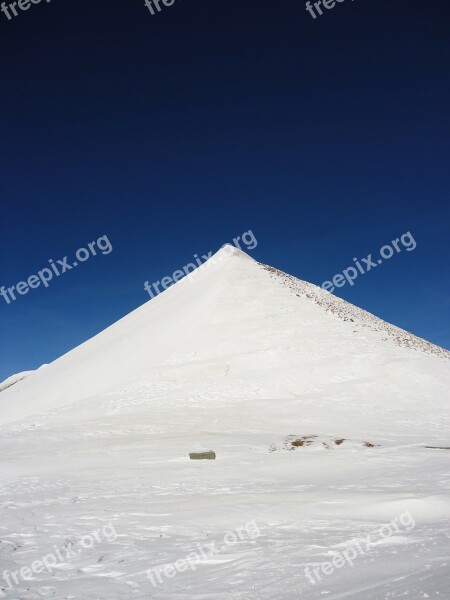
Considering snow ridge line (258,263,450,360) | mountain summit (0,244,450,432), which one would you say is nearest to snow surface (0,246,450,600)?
mountain summit (0,244,450,432)

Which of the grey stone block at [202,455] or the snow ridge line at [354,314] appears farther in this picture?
the snow ridge line at [354,314]

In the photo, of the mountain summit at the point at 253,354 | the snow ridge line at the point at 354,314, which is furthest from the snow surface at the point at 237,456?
the snow ridge line at the point at 354,314

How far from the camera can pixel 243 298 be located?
31688 mm

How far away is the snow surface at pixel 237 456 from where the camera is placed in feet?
16.2

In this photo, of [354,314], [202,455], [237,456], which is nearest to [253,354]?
[354,314]

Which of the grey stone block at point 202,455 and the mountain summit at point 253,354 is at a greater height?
the mountain summit at point 253,354

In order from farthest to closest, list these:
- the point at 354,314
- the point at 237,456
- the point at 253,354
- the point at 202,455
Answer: the point at 354,314 → the point at 253,354 → the point at 237,456 → the point at 202,455

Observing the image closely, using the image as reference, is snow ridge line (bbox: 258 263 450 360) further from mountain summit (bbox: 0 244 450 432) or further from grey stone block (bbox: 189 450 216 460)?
grey stone block (bbox: 189 450 216 460)

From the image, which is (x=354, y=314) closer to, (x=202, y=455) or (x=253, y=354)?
(x=253, y=354)

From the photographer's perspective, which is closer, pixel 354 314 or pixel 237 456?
pixel 237 456

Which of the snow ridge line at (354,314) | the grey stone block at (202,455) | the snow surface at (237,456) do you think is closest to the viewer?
the snow surface at (237,456)

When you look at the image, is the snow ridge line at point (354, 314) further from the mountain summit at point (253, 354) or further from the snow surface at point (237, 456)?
the snow surface at point (237, 456)

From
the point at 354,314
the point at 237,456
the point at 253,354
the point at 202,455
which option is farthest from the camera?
the point at 354,314

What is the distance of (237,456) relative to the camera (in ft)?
40.4
